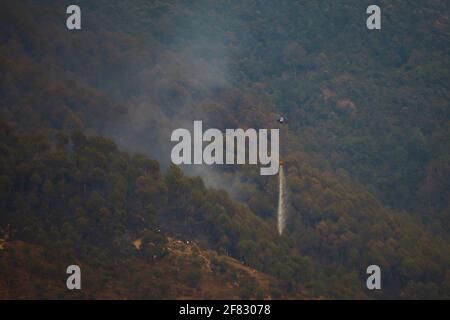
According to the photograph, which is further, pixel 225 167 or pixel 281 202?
pixel 225 167

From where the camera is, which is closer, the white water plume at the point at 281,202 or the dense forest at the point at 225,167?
the dense forest at the point at 225,167

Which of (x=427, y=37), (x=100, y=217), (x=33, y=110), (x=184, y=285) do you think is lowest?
(x=184, y=285)

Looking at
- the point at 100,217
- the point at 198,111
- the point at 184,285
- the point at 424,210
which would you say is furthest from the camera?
the point at 424,210

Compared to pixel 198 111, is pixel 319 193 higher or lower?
lower

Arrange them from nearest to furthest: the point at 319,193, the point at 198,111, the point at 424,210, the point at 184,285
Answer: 1. the point at 184,285
2. the point at 319,193
3. the point at 198,111
4. the point at 424,210

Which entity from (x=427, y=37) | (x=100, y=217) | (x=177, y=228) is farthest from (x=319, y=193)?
(x=427, y=37)

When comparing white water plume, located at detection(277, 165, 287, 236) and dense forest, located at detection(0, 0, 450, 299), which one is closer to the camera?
dense forest, located at detection(0, 0, 450, 299)

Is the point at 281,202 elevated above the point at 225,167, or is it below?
below

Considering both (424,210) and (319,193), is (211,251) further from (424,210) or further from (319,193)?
(424,210)
